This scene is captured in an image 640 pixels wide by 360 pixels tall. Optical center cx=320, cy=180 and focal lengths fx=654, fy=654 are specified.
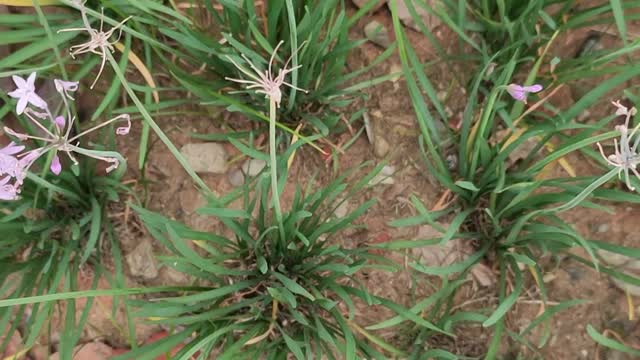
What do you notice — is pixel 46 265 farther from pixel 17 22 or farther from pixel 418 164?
pixel 418 164

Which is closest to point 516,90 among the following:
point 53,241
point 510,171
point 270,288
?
point 510,171

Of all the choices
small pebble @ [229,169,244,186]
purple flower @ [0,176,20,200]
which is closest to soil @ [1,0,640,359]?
small pebble @ [229,169,244,186]

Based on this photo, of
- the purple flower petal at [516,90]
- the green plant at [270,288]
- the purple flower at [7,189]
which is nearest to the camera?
the purple flower at [7,189]

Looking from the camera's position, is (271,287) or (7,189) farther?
(271,287)

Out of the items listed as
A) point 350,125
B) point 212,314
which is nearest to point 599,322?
point 350,125

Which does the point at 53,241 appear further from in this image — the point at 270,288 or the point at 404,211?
the point at 404,211

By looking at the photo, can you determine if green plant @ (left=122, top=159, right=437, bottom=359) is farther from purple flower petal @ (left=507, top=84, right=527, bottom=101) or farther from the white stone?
purple flower petal @ (left=507, top=84, right=527, bottom=101)

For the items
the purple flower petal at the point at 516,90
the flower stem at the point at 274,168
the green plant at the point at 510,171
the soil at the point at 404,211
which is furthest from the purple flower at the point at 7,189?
the purple flower petal at the point at 516,90

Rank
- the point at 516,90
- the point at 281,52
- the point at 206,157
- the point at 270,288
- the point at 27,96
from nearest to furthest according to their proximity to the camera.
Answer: the point at 27,96
the point at 516,90
the point at 270,288
the point at 281,52
the point at 206,157

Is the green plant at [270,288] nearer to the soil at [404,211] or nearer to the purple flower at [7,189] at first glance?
the soil at [404,211]
